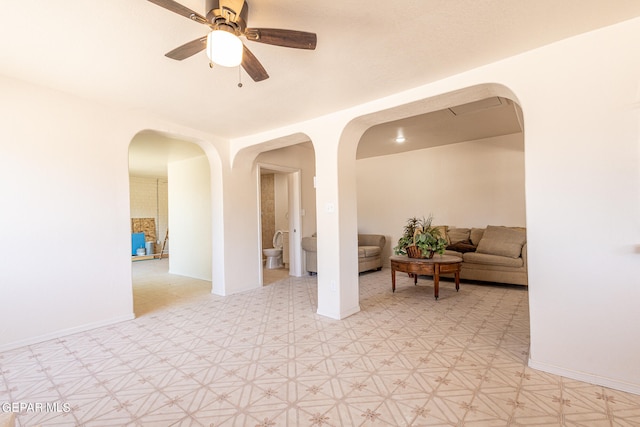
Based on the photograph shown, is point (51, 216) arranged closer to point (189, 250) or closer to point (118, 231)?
point (118, 231)

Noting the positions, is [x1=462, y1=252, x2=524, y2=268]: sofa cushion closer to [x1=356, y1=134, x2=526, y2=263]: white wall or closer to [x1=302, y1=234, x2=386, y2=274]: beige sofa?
[x1=356, y1=134, x2=526, y2=263]: white wall

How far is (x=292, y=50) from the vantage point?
2.11 metres

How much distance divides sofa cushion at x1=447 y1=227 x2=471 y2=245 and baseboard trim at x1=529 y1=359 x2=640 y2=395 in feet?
11.2

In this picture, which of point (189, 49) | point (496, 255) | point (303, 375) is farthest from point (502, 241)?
point (189, 49)

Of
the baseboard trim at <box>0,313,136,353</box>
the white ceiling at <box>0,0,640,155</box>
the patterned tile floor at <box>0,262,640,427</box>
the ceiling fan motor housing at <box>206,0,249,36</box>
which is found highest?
the white ceiling at <box>0,0,640,155</box>

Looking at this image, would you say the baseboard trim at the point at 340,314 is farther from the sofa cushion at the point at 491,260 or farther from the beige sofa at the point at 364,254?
the sofa cushion at the point at 491,260

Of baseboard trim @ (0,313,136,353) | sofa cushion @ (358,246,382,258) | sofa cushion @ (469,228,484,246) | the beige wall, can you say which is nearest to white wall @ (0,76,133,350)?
baseboard trim @ (0,313,136,353)

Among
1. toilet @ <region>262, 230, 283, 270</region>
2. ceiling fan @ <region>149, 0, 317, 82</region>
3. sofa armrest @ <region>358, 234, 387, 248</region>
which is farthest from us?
toilet @ <region>262, 230, 283, 270</region>

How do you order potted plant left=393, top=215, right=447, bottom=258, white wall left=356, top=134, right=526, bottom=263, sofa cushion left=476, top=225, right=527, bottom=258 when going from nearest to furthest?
potted plant left=393, top=215, right=447, bottom=258
sofa cushion left=476, top=225, right=527, bottom=258
white wall left=356, top=134, right=526, bottom=263

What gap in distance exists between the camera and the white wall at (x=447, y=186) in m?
5.23

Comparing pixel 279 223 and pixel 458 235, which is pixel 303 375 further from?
pixel 279 223

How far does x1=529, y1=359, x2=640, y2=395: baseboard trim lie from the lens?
185 cm

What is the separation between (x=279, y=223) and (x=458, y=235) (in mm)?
4435

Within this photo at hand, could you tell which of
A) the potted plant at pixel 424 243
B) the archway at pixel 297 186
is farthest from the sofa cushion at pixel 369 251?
the potted plant at pixel 424 243
